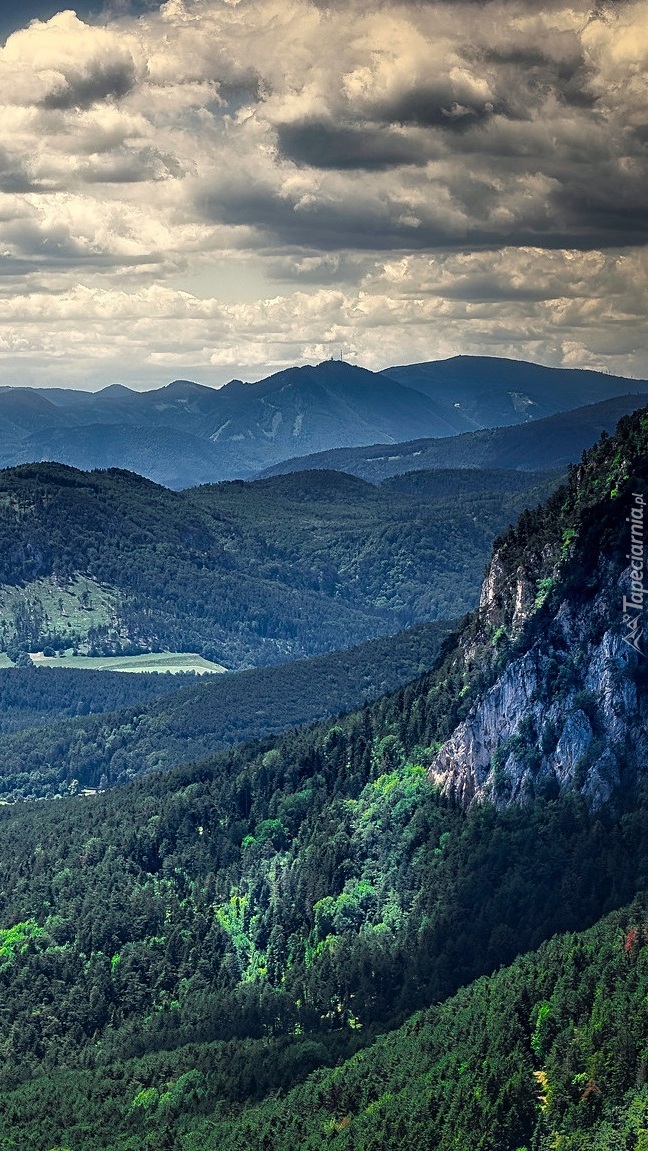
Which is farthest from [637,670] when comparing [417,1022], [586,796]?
[417,1022]

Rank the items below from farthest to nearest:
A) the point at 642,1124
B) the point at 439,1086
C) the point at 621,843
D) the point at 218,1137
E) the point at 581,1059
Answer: the point at 621,843
the point at 218,1137
the point at 439,1086
the point at 581,1059
the point at 642,1124

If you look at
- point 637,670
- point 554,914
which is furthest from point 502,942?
point 637,670

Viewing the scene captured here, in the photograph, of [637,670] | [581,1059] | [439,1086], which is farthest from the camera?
[637,670]

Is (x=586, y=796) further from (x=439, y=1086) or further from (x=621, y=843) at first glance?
(x=439, y=1086)

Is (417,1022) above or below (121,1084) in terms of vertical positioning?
above

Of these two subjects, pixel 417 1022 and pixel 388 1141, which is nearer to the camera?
pixel 388 1141

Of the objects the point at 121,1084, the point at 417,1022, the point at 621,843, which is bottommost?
the point at 121,1084

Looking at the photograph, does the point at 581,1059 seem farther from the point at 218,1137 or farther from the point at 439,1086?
the point at 218,1137
